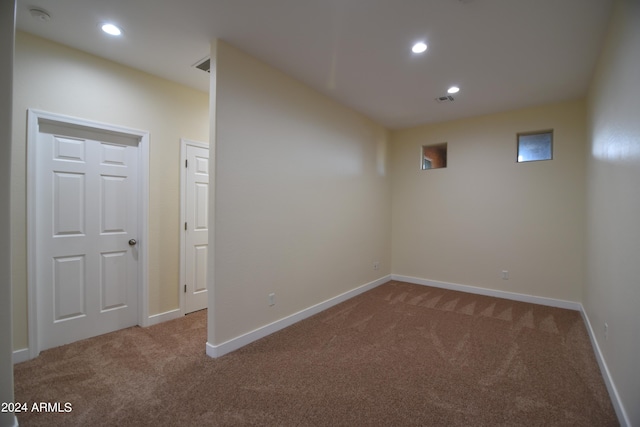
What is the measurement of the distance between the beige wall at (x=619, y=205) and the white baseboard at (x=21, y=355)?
4228mm

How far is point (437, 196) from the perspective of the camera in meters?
4.86

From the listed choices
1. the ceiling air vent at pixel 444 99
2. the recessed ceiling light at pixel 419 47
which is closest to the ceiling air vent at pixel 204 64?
the recessed ceiling light at pixel 419 47

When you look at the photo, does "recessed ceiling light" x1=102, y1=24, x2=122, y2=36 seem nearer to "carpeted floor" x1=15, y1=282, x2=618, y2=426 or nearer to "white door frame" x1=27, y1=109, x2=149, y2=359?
"white door frame" x1=27, y1=109, x2=149, y2=359

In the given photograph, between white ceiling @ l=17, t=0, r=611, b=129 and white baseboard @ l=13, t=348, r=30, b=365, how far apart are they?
8.75 feet

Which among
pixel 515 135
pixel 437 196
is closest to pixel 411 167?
pixel 437 196

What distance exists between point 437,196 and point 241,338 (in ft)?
12.5

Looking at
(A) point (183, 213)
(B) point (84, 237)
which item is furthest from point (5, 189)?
(A) point (183, 213)

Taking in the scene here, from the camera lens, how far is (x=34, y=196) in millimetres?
2453

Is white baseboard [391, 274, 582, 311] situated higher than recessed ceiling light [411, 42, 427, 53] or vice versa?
recessed ceiling light [411, 42, 427, 53]

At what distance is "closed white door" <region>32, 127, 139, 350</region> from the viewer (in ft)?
8.40

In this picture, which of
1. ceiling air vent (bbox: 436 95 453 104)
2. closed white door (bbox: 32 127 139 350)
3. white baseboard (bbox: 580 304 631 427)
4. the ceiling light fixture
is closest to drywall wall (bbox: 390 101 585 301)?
ceiling air vent (bbox: 436 95 453 104)

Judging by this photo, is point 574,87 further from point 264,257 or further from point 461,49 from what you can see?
point 264,257

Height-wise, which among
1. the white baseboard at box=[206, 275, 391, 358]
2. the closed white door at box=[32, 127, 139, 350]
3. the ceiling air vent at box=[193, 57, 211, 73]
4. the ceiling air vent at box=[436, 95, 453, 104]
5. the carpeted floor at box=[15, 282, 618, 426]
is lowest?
the carpeted floor at box=[15, 282, 618, 426]

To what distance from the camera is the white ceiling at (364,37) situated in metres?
2.09
